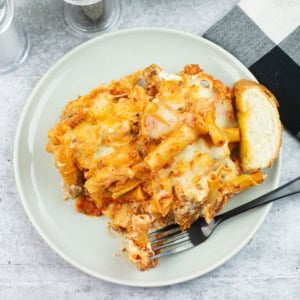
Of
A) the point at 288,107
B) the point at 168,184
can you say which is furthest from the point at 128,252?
the point at 288,107

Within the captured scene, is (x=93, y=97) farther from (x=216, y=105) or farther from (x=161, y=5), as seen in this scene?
(x=161, y=5)

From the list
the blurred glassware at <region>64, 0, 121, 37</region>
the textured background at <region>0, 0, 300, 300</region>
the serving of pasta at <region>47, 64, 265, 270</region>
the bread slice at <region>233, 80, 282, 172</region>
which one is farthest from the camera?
the blurred glassware at <region>64, 0, 121, 37</region>

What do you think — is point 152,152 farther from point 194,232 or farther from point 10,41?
point 10,41

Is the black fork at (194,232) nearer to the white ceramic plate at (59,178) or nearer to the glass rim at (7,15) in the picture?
the white ceramic plate at (59,178)

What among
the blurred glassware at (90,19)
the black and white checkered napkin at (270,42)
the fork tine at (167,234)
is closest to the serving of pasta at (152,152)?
the fork tine at (167,234)

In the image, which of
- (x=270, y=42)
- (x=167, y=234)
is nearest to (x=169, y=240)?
(x=167, y=234)

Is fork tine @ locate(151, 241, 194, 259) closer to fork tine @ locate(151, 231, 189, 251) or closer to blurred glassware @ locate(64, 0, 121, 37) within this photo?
fork tine @ locate(151, 231, 189, 251)

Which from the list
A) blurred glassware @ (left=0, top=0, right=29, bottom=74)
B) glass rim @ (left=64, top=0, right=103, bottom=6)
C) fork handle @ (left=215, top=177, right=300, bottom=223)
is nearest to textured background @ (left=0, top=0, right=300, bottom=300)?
blurred glassware @ (left=0, top=0, right=29, bottom=74)
